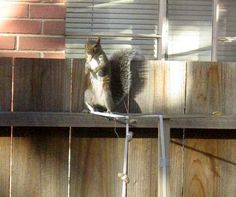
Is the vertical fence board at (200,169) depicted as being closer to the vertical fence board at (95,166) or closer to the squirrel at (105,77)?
the vertical fence board at (95,166)

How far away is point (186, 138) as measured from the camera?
3289 mm

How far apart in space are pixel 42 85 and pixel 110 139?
16.6 inches

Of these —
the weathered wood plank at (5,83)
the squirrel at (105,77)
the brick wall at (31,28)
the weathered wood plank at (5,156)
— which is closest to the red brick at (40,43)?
the brick wall at (31,28)

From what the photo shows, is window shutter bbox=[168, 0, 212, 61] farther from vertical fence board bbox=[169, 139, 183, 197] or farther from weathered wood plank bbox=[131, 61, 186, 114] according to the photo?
vertical fence board bbox=[169, 139, 183, 197]

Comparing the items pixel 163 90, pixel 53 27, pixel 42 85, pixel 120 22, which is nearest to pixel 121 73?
pixel 163 90

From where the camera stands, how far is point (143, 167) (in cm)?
329

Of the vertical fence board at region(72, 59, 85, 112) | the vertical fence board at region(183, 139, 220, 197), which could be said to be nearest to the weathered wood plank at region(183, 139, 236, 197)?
the vertical fence board at region(183, 139, 220, 197)

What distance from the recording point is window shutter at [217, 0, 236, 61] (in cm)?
392

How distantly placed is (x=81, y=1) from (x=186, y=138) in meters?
1.07

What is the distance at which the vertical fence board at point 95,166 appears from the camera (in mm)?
3262

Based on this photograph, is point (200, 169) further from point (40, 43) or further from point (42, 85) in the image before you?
point (40, 43)

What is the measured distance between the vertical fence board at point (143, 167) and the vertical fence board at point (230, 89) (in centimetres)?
40

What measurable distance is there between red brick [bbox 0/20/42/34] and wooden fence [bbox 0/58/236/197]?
25cm

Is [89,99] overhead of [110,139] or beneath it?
overhead
